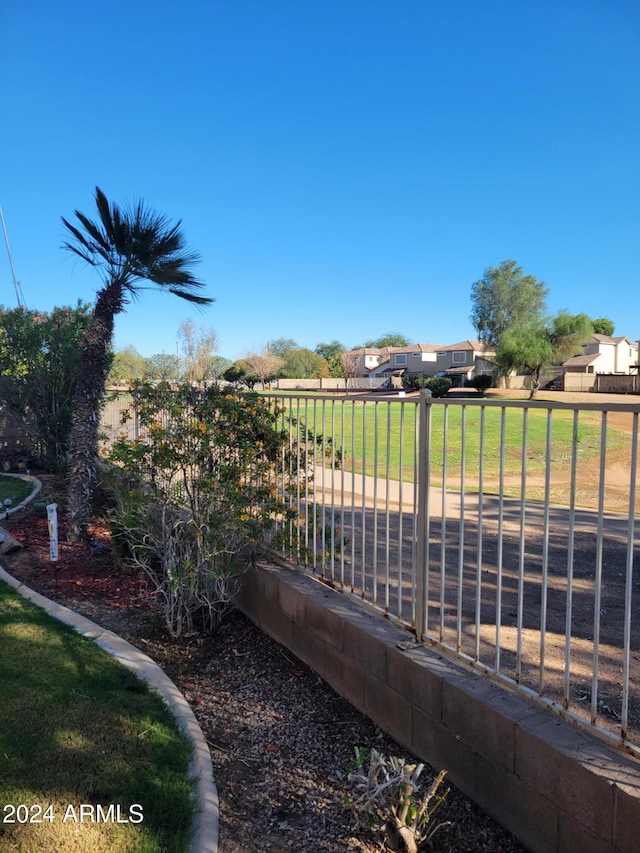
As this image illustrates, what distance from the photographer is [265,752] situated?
3.13 m

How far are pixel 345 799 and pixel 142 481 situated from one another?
2942 millimetres

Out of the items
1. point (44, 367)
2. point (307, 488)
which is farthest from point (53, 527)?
point (44, 367)

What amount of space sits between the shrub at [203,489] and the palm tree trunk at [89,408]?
2.54m

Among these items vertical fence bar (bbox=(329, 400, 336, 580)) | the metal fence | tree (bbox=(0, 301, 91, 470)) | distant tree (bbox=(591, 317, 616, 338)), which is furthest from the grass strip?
distant tree (bbox=(591, 317, 616, 338))

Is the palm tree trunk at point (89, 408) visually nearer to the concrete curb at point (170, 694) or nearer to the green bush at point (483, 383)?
the concrete curb at point (170, 694)

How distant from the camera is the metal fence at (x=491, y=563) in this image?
7.82 ft

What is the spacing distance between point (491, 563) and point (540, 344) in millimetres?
45517

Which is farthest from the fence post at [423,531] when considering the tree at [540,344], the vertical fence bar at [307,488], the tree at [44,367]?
the tree at [540,344]

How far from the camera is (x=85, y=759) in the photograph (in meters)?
2.63

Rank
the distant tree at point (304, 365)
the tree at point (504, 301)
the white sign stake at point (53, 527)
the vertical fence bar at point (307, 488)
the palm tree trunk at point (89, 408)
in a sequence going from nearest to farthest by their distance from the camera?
1. the vertical fence bar at point (307, 488)
2. the white sign stake at point (53, 527)
3. the palm tree trunk at point (89, 408)
4. the tree at point (504, 301)
5. the distant tree at point (304, 365)

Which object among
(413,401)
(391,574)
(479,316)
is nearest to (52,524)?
(391,574)

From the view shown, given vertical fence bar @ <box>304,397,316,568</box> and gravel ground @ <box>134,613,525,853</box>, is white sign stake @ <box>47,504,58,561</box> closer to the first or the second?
gravel ground @ <box>134,613,525,853</box>

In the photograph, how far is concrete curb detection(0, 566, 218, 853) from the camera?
2391 millimetres

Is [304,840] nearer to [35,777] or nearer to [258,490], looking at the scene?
[35,777]
